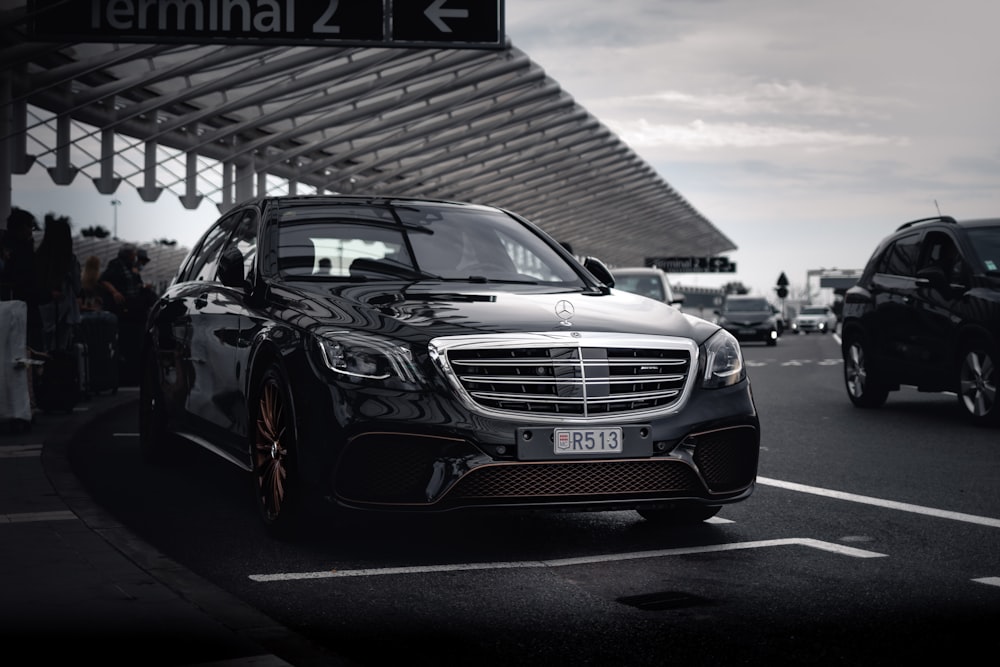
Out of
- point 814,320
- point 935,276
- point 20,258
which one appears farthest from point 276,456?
point 814,320

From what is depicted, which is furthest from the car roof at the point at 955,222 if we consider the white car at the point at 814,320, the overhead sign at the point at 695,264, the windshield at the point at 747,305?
the overhead sign at the point at 695,264

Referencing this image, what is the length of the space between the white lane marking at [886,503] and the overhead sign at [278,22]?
6.67 m

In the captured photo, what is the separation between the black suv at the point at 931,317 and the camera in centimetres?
1197

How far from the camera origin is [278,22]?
43.8 feet

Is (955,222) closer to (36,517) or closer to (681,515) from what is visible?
(681,515)

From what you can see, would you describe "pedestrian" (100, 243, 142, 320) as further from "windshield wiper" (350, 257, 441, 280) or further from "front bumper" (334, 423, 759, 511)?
"front bumper" (334, 423, 759, 511)

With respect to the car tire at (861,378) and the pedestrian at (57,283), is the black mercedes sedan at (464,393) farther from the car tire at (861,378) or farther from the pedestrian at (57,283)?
the car tire at (861,378)

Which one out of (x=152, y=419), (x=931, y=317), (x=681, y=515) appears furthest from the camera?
(x=931, y=317)

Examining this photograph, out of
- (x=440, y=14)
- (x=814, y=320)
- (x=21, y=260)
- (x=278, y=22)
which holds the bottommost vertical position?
(x=814, y=320)

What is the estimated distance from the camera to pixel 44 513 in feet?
21.9

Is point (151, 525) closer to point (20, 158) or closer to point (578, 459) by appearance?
point (578, 459)

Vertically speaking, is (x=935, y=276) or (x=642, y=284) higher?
(x=935, y=276)

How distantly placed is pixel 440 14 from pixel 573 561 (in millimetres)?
8852

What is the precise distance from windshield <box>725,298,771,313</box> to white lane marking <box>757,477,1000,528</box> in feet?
109
